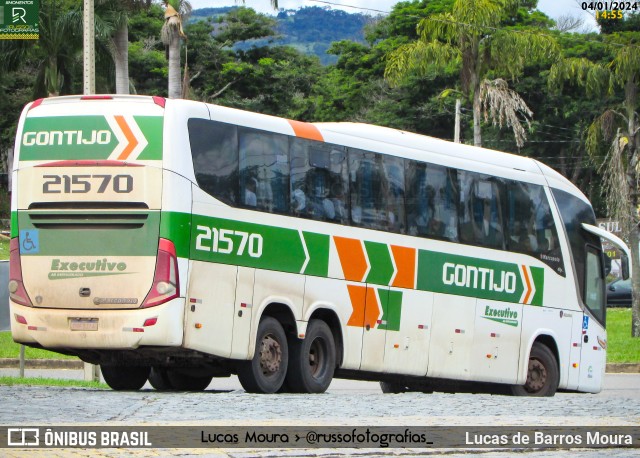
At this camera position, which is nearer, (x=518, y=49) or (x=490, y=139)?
(x=518, y=49)

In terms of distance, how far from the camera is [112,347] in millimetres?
14172

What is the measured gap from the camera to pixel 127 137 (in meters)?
14.5

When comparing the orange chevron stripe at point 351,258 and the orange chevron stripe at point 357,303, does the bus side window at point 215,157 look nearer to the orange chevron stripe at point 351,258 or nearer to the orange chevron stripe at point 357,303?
the orange chevron stripe at point 351,258

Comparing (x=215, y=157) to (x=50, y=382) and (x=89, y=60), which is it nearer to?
(x=89, y=60)

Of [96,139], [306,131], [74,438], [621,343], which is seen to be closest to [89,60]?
[306,131]

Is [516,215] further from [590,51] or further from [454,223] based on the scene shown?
[590,51]

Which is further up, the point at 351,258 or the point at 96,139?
the point at 96,139

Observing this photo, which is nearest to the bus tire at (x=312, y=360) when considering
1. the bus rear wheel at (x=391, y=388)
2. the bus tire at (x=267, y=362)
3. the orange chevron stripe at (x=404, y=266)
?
the bus tire at (x=267, y=362)

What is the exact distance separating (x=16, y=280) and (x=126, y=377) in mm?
2534

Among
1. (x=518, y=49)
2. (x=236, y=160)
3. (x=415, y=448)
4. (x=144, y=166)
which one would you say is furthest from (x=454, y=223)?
(x=518, y=49)

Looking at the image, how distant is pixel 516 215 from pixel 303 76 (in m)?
46.3

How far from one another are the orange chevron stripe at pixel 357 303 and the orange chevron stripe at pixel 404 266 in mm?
608

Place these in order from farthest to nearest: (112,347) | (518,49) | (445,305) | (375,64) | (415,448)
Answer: (375,64) < (518,49) < (445,305) < (112,347) < (415,448)

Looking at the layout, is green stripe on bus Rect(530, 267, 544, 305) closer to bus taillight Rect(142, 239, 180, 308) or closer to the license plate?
bus taillight Rect(142, 239, 180, 308)
